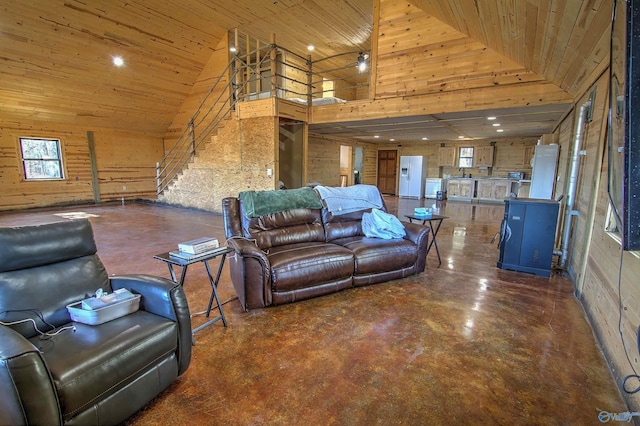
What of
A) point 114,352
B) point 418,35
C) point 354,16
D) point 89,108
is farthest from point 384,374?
point 89,108

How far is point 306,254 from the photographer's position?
2834 millimetres

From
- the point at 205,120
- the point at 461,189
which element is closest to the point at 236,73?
the point at 205,120

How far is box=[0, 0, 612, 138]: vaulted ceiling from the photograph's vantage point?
321 cm

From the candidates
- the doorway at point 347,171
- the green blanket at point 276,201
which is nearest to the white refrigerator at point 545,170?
the green blanket at point 276,201

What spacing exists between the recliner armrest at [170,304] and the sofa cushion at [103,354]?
39 mm

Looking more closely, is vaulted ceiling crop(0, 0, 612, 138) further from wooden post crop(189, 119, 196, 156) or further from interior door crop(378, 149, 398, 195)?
interior door crop(378, 149, 398, 195)

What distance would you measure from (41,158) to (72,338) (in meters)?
9.23

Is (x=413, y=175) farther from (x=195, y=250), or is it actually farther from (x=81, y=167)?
(x=81, y=167)

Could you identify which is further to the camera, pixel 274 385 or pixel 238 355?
pixel 238 355

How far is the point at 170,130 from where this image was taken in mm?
9930

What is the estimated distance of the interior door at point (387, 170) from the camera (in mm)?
12820

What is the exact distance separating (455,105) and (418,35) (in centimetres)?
136

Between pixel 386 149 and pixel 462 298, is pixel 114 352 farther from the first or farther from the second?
pixel 386 149

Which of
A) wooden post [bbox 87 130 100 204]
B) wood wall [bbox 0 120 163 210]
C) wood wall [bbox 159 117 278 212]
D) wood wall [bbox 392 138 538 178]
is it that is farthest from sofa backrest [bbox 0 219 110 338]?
wood wall [bbox 392 138 538 178]
